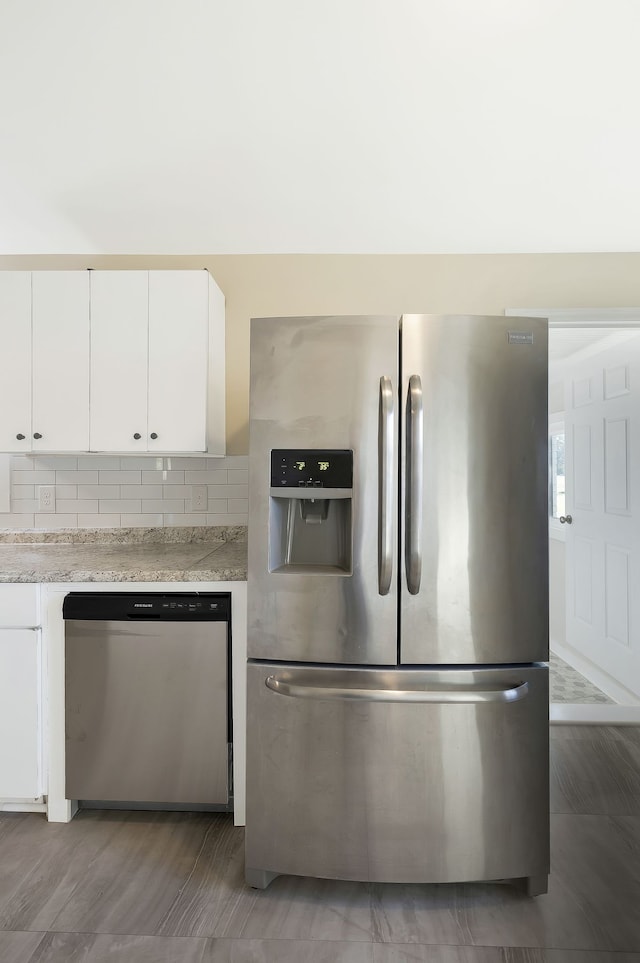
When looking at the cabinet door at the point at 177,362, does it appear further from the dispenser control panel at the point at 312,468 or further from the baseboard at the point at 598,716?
the baseboard at the point at 598,716

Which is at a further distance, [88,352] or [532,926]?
[88,352]

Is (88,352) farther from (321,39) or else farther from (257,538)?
(321,39)

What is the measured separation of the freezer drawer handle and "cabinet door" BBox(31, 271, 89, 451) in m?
1.54

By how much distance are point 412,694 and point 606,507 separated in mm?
2260

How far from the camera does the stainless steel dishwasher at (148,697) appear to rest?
81.7 inches

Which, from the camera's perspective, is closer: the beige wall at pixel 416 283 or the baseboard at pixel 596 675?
the beige wall at pixel 416 283

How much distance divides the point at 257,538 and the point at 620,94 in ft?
5.98

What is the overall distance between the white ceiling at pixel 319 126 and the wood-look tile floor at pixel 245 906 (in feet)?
8.22

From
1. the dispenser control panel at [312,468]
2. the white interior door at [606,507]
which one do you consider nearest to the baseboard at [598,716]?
the white interior door at [606,507]

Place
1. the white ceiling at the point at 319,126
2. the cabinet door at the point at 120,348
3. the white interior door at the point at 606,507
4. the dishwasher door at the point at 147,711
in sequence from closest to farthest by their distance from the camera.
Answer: the white ceiling at the point at 319,126 < the dishwasher door at the point at 147,711 < the cabinet door at the point at 120,348 < the white interior door at the point at 606,507

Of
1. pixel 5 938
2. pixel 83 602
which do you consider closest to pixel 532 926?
pixel 5 938

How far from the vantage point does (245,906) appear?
1.74 meters

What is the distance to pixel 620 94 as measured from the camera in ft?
5.95

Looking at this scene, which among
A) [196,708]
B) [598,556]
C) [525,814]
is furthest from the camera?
[598,556]
